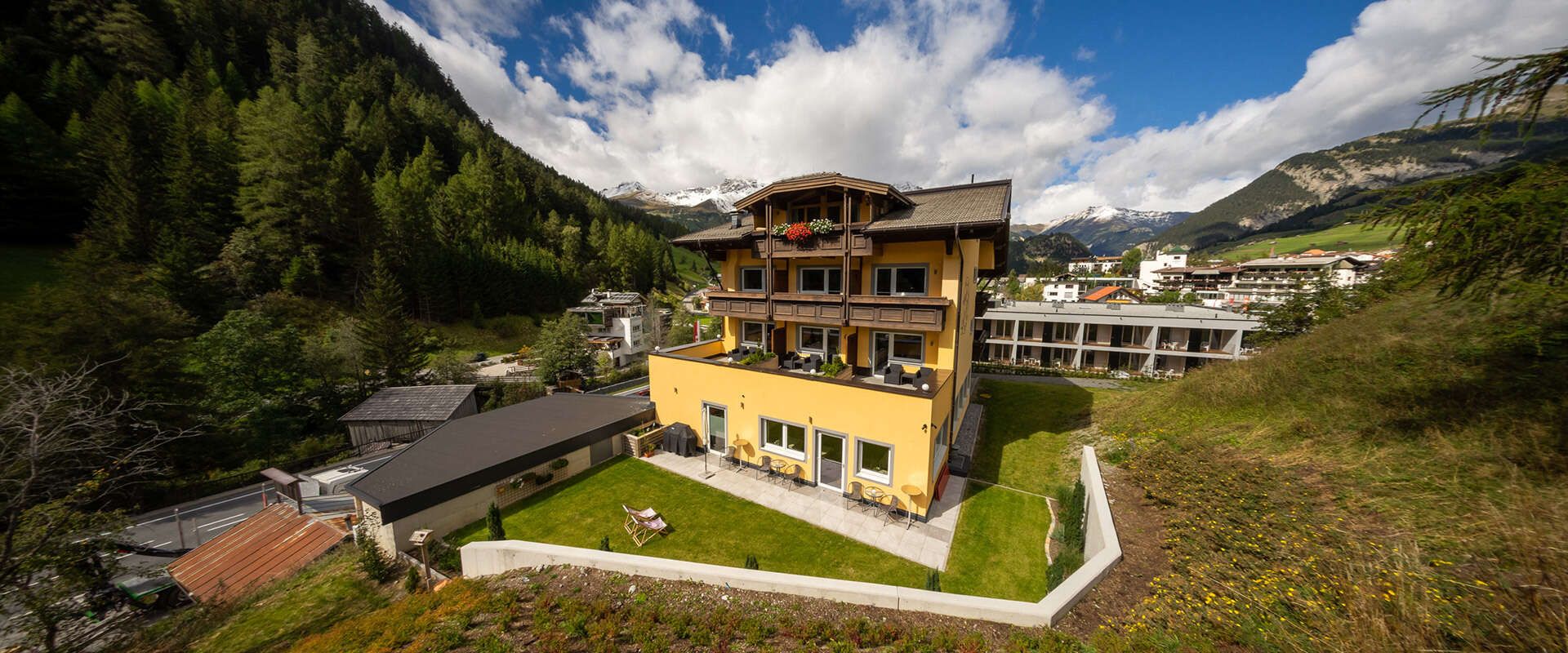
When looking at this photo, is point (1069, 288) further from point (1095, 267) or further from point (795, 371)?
point (795, 371)

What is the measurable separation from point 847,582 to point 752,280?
13725 mm

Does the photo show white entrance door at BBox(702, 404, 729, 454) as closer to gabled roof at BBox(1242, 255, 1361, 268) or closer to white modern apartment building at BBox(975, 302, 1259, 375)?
white modern apartment building at BBox(975, 302, 1259, 375)

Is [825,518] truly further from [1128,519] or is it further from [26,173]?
[26,173]

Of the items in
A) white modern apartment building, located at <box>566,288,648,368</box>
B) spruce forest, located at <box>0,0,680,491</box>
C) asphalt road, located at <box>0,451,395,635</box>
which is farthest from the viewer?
white modern apartment building, located at <box>566,288,648,368</box>

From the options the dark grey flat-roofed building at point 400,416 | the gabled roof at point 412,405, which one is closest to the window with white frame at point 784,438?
the dark grey flat-roofed building at point 400,416

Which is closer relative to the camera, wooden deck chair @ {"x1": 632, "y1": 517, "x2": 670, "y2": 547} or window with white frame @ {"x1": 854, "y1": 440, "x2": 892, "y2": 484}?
wooden deck chair @ {"x1": 632, "y1": 517, "x2": 670, "y2": 547}

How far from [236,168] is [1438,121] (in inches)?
2760

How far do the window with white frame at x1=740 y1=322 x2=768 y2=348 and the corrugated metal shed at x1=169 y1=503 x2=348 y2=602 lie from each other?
14960mm

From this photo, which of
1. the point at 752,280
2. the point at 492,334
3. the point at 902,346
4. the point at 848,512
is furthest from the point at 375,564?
the point at 492,334

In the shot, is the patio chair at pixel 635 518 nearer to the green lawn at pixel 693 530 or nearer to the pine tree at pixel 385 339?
the green lawn at pixel 693 530

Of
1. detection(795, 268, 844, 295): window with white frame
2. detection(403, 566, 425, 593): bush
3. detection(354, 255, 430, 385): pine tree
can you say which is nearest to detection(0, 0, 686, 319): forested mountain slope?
detection(354, 255, 430, 385): pine tree

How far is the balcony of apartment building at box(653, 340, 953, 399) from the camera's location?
1338cm

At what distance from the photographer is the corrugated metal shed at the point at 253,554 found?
1210 cm

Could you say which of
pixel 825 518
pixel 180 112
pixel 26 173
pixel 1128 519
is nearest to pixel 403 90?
pixel 180 112
